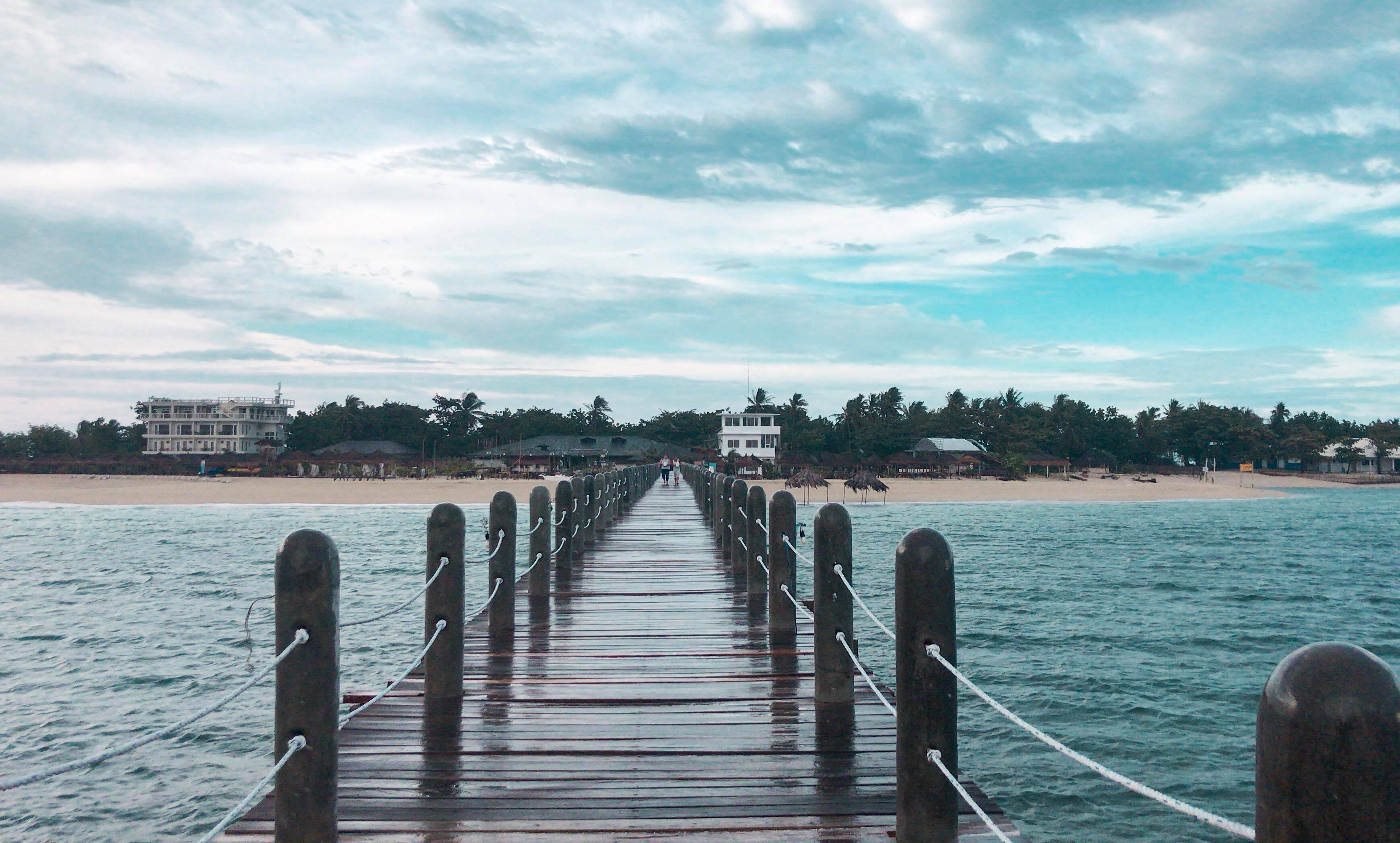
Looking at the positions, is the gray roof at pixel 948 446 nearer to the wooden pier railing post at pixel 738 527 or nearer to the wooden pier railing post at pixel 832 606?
the wooden pier railing post at pixel 738 527

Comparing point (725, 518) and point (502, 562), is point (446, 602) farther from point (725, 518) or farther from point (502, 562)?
point (725, 518)

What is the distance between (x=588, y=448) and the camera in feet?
289

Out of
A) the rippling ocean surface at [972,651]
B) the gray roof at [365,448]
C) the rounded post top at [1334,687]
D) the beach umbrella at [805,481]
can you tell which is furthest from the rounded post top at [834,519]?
the gray roof at [365,448]

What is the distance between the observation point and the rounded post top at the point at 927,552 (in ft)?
10.5

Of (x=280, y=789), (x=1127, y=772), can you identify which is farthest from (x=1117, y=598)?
(x=280, y=789)

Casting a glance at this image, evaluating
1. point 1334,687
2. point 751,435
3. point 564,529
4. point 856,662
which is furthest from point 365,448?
point 1334,687

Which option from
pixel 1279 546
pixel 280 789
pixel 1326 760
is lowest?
pixel 1279 546

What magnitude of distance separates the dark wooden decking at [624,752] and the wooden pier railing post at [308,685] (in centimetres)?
34

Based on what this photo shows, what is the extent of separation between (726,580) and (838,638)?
571cm

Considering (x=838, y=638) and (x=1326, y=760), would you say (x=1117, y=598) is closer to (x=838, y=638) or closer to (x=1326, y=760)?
(x=838, y=638)

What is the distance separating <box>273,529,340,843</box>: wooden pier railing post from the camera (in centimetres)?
313

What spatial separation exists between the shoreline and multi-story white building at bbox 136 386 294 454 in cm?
2130

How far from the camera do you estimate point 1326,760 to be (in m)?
1.54

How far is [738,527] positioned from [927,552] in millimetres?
7929
